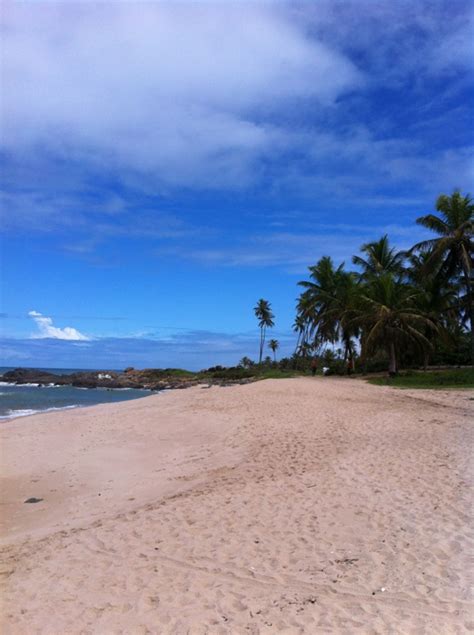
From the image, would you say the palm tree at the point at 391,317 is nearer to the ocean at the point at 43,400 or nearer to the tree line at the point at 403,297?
the tree line at the point at 403,297

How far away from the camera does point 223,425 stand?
44.0 ft

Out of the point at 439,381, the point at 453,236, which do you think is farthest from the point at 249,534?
the point at 453,236

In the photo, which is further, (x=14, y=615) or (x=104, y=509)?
(x=104, y=509)

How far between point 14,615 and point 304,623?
235 centimetres

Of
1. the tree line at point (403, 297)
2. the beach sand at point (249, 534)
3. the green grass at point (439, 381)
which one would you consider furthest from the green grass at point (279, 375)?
the beach sand at point (249, 534)

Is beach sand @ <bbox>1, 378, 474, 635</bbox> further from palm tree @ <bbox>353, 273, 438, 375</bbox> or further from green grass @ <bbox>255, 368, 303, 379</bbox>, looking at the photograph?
green grass @ <bbox>255, 368, 303, 379</bbox>

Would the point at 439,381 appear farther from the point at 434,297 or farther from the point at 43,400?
the point at 43,400

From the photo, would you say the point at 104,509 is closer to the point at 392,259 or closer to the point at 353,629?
the point at 353,629

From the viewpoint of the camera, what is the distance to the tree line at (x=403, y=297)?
2650 centimetres

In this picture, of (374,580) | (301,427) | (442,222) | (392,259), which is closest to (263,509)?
(374,580)

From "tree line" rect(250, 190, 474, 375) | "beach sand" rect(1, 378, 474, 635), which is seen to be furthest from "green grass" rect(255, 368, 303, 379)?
"beach sand" rect(1, 378, 474, 635)

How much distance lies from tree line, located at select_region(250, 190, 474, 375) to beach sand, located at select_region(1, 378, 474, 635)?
17.2 meters

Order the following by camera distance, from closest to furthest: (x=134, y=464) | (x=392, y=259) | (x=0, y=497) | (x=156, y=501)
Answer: (x=156, y=501) → (x=0, y=497) → (x=134, y=464) → (x=392, y=259)

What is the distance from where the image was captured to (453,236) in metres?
26.0
